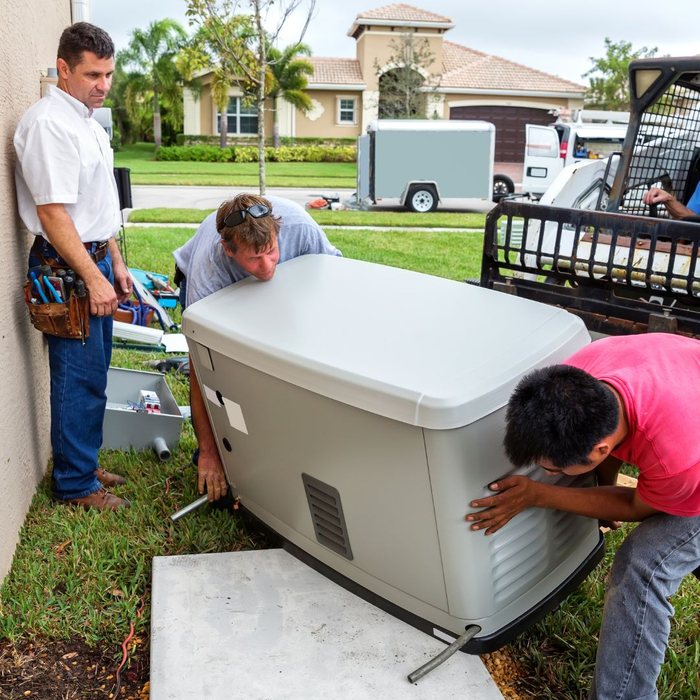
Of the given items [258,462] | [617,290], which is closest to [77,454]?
[258,462]

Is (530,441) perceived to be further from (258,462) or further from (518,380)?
(258,462)

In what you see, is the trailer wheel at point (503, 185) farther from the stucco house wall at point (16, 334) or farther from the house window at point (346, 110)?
the house window at point (346, 110)

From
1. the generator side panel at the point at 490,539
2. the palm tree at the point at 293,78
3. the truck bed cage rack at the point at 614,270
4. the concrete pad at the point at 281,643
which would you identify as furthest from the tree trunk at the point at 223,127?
the generator side panel at the point at 490,539

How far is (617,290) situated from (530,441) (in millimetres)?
2057

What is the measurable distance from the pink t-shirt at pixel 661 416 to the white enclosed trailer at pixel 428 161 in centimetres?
1506

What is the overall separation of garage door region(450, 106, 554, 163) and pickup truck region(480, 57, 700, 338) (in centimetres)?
3013

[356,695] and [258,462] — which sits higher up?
[258,462]

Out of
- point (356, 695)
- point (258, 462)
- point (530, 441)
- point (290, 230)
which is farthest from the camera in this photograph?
point (290, 230)

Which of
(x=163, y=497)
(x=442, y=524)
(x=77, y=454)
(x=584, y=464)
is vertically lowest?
(x=163, y=497)

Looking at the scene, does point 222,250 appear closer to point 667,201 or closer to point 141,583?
point 141,583

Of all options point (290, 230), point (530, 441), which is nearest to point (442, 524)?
point (530, 441)

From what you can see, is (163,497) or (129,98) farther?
(129,98)

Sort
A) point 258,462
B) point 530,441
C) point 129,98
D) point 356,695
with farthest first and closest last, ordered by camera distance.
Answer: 1. point 129,98
2. point 258,462
3. point 356,695
4. point 530,441

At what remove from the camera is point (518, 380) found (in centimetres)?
206
